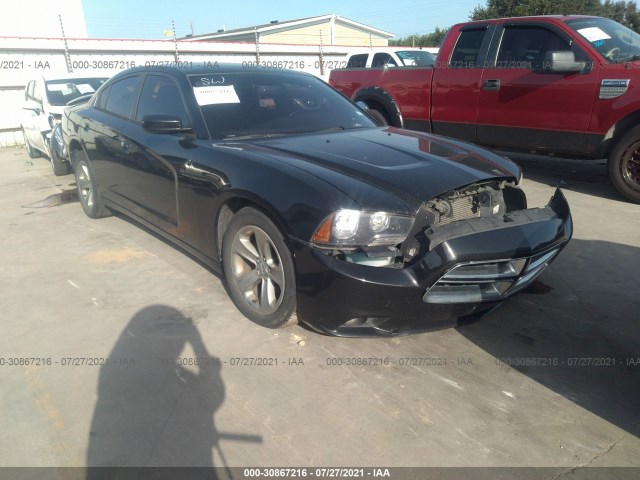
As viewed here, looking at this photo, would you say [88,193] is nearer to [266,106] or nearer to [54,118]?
[266,106]

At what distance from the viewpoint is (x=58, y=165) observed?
782 centimetres

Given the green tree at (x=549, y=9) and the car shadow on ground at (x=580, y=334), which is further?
the green tree at (x=549, y=9)

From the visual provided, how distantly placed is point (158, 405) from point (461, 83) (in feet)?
18.8

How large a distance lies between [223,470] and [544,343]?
1.99 metres

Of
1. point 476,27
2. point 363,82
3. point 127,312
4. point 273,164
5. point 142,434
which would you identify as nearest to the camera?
point 142,434

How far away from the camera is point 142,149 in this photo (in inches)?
160

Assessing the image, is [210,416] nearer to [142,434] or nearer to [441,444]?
[142,434]

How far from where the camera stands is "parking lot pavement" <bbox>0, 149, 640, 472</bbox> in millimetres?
2283

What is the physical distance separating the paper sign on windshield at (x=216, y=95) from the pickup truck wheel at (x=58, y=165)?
4900 millimetres

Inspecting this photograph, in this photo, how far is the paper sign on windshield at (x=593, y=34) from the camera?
230 inches

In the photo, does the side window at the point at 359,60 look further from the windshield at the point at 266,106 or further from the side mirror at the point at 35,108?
the windshield at the point at 266,106

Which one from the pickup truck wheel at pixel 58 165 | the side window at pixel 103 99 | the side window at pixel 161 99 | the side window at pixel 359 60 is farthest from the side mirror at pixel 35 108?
the side window at pixel 359 60

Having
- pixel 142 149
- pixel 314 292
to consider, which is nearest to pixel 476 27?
pixel 142 149

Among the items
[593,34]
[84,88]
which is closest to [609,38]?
[593,34]
